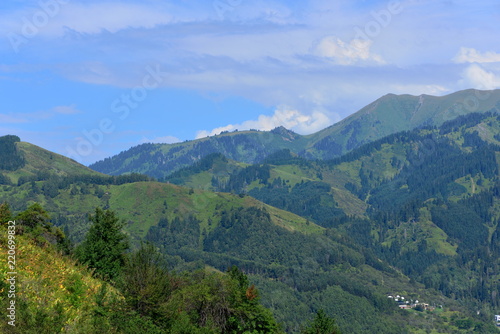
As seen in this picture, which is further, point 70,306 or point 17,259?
point 17,259

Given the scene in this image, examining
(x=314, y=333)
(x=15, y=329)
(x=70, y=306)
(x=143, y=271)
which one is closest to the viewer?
(x=15, y=329)

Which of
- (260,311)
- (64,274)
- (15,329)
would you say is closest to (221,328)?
(260,311)

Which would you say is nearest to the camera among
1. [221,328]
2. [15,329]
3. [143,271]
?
[15,329]

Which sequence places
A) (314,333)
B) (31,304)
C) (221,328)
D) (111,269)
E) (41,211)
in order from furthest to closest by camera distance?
(314,333)
(41,211)
(111,269)
(221,328)
(31,304)

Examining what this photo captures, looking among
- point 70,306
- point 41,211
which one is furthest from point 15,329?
point 41,211

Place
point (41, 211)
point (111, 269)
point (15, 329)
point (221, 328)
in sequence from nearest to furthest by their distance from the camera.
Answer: point (15, 329) < point (221, 328) < point (111, 269) < point (41, 211)

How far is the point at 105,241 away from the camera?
71.6 metres

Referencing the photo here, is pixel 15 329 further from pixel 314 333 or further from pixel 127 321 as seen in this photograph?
pixel 314 333

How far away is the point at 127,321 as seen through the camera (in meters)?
44.2

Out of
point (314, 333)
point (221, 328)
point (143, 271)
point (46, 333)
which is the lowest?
point (314, 333)

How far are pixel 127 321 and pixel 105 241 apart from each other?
95.3ft

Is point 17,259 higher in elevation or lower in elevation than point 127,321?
higher

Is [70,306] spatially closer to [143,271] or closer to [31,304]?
[31,304]

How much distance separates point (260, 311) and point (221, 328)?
4.67 metres
